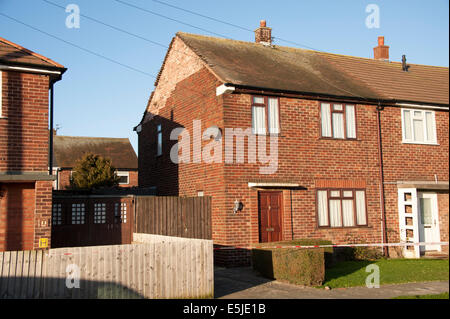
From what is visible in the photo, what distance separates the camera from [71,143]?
42.7m

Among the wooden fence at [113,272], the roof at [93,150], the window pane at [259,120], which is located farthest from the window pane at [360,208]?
the roof at [93,150]

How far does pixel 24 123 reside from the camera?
1273 cm

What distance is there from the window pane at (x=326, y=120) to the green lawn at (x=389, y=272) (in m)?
4.76

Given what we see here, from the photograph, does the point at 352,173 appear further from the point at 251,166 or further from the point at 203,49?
the point at 203,49

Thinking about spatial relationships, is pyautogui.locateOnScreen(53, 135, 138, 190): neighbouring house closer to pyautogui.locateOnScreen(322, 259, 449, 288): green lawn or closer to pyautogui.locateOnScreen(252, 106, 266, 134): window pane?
pyautogui.locateOnScreen(252, 106, 266, 134): window pane

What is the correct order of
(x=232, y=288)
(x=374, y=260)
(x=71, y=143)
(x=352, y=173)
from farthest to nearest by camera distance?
(x=71, y=143) < (x=352, y=173) < (x=374, y=260) < (x=232, y=288)

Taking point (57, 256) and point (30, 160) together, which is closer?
point (57, 256)

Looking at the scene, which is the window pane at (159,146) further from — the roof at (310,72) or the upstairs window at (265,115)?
the upstairs window at (265,115)

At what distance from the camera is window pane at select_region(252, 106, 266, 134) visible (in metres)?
16.8

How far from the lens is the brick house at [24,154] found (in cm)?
1249

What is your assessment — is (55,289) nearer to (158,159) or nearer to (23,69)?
(23,69)
